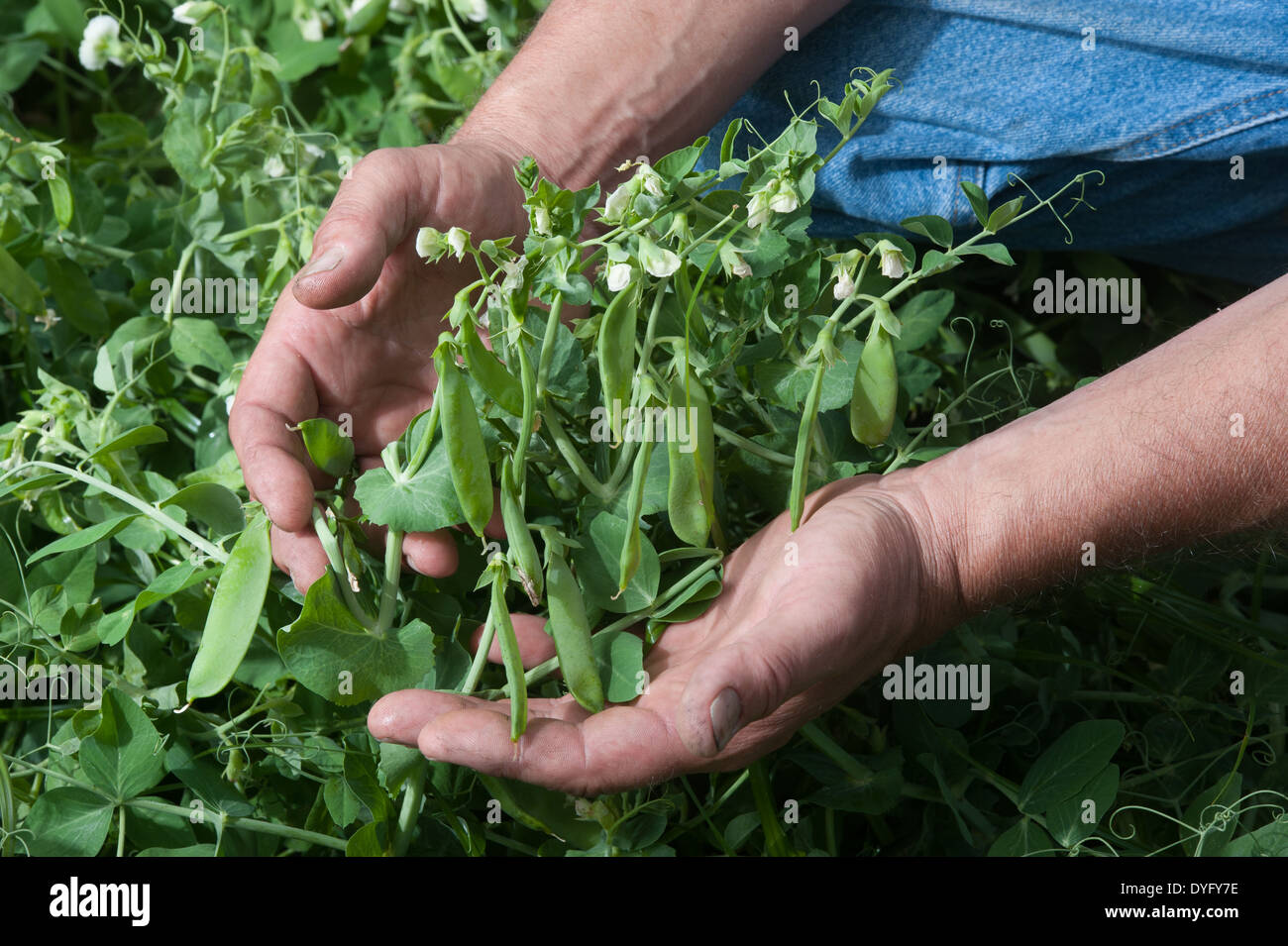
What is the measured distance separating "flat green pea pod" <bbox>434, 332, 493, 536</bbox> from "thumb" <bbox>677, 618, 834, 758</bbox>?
0.57 ft

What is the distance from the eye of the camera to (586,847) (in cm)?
79

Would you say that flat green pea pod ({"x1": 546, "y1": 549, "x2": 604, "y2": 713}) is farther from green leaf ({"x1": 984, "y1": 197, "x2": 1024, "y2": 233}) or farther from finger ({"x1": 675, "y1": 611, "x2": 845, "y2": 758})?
green leaf ({"x1": 984, "y1": 197, "x2": 1024, "y2": 233})

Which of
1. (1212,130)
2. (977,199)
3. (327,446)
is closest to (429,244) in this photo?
(327,446)

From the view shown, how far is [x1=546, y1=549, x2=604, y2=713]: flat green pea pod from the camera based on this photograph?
2.33ft

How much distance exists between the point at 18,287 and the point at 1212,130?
1050mm

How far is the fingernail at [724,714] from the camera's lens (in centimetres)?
61

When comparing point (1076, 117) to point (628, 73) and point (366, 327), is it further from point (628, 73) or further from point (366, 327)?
point (366, 327)

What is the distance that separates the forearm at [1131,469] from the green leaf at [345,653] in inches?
14.3

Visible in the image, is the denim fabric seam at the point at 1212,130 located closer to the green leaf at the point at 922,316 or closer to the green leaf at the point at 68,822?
the green leaf at the point at 922,316

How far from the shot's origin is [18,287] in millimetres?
1011

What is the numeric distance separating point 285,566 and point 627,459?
0.26m

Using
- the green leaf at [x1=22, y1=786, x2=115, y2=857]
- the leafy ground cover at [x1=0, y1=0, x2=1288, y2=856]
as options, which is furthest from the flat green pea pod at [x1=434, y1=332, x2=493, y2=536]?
the green leaf at [x1=22, y1=786, x2=115, y2=857]

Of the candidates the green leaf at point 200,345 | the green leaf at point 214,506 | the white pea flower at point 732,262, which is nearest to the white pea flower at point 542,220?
the white pea flower at point 732,262
